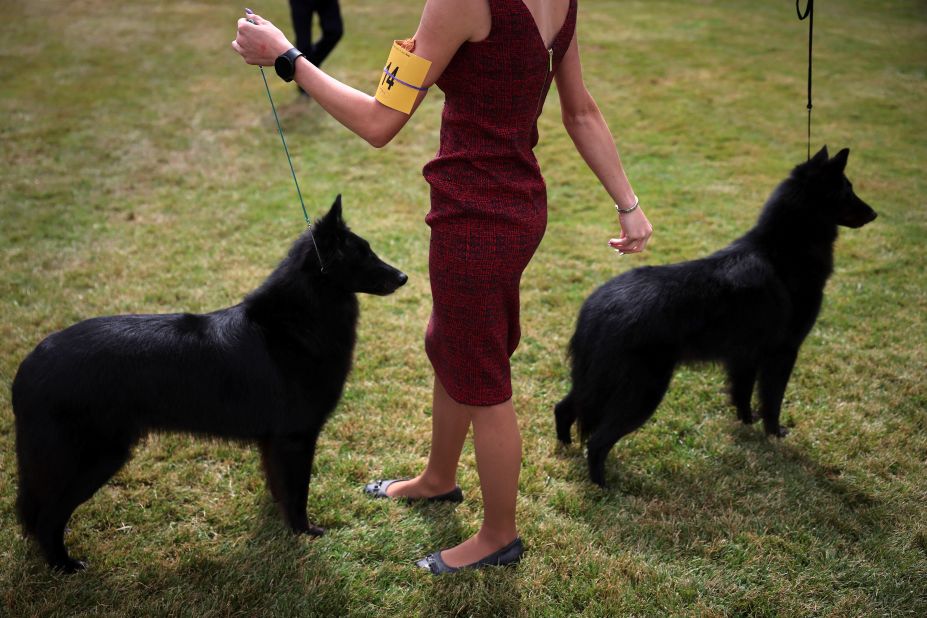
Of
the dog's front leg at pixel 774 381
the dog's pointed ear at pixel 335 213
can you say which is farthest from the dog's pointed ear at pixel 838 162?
the dog's pointed ear at pixel 335 213

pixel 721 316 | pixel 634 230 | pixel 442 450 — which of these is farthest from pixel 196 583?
pixel 721 316

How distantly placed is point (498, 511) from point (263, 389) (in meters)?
0.94

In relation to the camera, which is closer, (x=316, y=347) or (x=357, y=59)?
(x=316, y=347)

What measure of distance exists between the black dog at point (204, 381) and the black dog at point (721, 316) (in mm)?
983

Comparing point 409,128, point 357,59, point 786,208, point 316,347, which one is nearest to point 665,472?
point 786,208

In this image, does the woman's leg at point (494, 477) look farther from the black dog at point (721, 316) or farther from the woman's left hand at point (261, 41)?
the woman's left hand at point (261, 41)

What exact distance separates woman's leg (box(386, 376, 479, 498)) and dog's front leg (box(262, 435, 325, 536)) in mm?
395

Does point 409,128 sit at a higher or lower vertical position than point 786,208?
lower

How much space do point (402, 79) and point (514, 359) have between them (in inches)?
91.0

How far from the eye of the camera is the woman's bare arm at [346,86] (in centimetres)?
154

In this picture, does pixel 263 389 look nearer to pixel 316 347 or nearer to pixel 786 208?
pixel 316 347

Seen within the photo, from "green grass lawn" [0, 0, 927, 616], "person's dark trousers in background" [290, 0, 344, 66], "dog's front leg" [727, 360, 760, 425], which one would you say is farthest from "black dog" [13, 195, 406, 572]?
"person's dark trousers in background" [290, 0, 344, 66]

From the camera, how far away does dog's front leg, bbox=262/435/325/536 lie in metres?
2.35

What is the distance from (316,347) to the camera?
2.32 m
